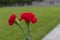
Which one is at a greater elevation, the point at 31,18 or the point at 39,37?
the point at 31,18

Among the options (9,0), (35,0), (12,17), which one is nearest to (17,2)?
(9,0)

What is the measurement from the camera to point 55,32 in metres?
9.17

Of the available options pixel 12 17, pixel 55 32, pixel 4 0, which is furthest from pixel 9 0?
pixel 12 17

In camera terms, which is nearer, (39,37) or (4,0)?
(39,37)

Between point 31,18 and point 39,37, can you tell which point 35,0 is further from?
point 31,18

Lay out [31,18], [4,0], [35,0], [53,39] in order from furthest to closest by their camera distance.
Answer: [35,0] → [4,0] → [53,39] → [31,18]

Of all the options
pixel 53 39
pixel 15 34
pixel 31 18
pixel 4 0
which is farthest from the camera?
pixel 4 0

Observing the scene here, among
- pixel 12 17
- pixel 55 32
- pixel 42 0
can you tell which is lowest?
pixel 42 0

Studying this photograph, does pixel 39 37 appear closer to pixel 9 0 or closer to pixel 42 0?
pixel 9 0

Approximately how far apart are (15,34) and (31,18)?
6194mm

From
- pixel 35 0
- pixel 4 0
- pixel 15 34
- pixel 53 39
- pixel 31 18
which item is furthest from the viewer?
pixel 35 0

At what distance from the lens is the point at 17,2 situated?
140ft

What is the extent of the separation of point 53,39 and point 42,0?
4018 centimetres

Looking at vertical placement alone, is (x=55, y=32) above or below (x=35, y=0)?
above
